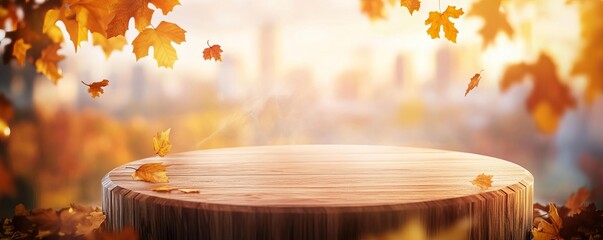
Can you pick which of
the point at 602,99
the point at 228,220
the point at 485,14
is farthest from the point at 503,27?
the point at 228,220

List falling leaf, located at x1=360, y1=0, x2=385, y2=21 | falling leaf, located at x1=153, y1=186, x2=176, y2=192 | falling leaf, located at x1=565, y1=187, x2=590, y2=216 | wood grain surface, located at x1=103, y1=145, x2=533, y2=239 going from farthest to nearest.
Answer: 1. falling leaf, located at x1=360, y1=0, x2=385, y2=21
2. falling leaf, located at x1=565, y1=187, x2=590, y2=216
3. falling leaf, located at x1=153, y1=186, x2=176, y2=192
4. wood grain surface, located at x1=103, y1=145, x2=533, y2=239

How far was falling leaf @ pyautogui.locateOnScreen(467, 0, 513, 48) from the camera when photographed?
256 cm

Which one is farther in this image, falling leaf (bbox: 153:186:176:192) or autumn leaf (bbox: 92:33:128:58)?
autumn leaf (bbox: 92:33:128:58)

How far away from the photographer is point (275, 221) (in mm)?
1263

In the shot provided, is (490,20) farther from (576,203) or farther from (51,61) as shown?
(51,61)

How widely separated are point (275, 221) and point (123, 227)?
1.36 feet

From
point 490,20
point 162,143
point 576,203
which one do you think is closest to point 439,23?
point 162,143

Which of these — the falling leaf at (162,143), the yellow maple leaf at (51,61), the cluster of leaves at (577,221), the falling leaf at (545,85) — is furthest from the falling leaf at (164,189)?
A: the falling leaf at (545,85)

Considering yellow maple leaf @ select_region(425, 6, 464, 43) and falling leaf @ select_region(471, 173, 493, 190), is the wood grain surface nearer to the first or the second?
falling leaf @ select_region(471, 173, 493, 190)

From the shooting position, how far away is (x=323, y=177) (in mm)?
1614

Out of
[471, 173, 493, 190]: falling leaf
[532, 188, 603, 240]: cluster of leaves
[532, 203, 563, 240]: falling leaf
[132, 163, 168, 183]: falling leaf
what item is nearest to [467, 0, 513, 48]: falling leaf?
[532, 188, 603, 240]: cluster of leaves

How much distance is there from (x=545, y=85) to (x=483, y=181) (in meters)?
1.83

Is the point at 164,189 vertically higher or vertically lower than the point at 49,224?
higher

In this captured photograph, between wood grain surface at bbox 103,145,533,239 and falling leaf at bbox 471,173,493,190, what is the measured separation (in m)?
0.02
